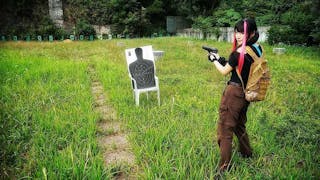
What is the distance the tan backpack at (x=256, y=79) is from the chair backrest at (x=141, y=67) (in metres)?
2.92

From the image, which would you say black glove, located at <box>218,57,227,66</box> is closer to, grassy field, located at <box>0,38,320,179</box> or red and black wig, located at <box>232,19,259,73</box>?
red and black wig, located at <box>232,19,259,73</box>

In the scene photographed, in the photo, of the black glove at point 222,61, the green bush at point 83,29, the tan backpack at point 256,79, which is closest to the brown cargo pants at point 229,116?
the tan backpack at point 256,79

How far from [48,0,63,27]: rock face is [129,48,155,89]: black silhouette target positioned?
2239cm

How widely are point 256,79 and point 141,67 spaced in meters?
3.08

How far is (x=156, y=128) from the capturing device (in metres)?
4.36

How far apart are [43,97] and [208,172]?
13.0ft

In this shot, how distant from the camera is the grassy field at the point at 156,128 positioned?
3.30m

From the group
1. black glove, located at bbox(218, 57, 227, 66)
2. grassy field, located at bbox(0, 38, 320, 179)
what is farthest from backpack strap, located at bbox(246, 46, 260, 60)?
grassy field, located at bbox(0, 38, 320, 179)

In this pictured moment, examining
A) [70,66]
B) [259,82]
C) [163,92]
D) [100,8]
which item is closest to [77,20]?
[100,8]

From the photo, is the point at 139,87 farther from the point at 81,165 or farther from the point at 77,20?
the point at 77,20

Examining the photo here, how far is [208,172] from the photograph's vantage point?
3312 millimetres

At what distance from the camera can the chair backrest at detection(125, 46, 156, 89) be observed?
5.79 m

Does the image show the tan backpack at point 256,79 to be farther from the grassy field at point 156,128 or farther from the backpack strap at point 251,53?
the grassy field at point 156,128

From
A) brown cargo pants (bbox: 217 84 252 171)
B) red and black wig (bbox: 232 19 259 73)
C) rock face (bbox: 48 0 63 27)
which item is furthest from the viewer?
rock face (bbox: 48 0 63 27)
